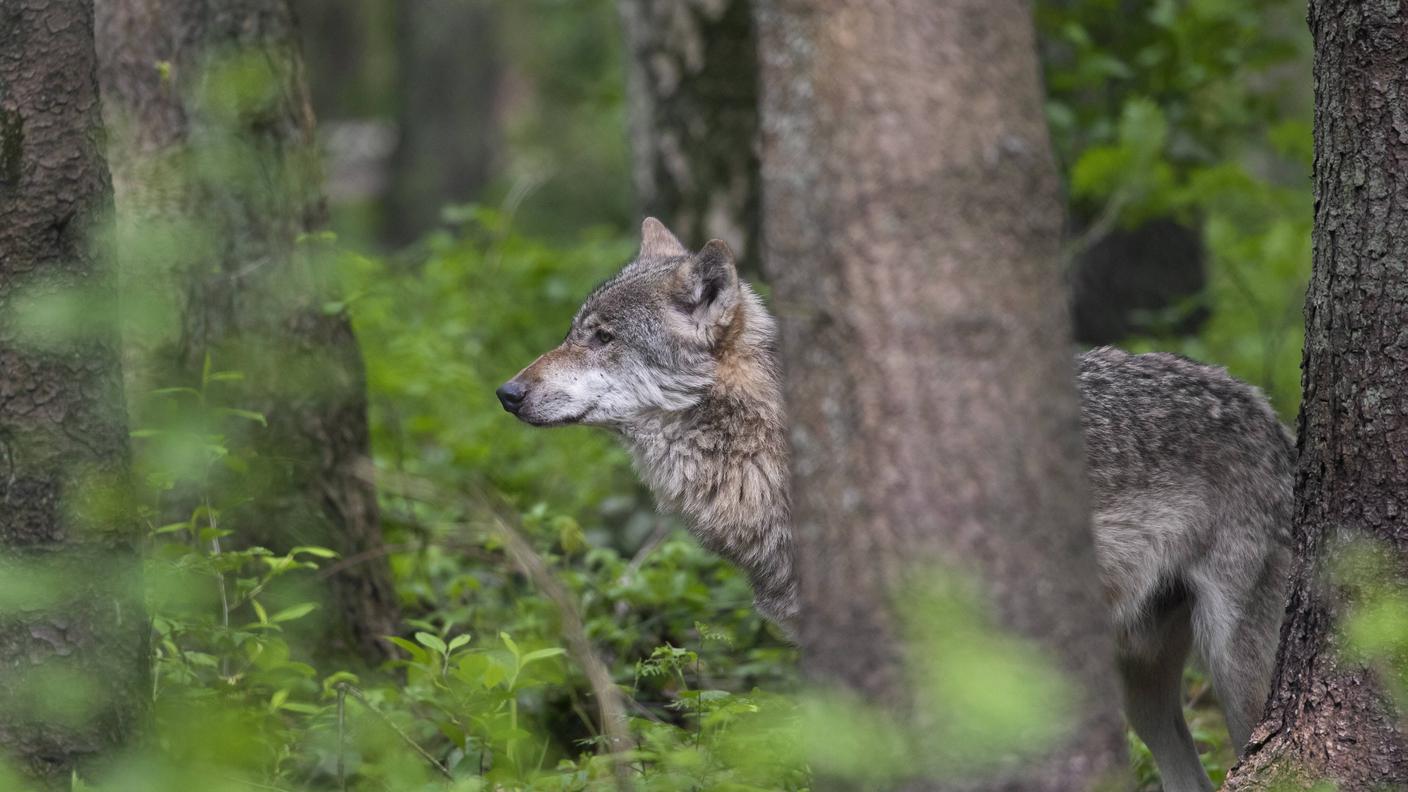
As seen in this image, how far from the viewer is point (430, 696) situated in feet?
16.7

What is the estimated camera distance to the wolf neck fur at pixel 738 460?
207 inches

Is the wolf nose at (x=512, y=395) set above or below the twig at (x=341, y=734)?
above

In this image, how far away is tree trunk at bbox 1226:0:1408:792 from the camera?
3.67m

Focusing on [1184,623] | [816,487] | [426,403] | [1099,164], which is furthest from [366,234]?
[816,487]

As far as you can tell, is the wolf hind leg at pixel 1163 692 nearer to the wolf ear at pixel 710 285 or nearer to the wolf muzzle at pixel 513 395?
the wolf ear at pixel 710 285

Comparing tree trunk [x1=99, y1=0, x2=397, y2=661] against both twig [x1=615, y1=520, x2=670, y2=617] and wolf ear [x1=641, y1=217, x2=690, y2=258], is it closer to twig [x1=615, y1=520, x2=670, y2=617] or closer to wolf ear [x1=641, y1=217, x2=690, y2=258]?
twig [x1=615, y1=520, x2=670, y2=617]

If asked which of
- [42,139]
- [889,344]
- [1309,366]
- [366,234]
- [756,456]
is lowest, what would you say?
[366,234]

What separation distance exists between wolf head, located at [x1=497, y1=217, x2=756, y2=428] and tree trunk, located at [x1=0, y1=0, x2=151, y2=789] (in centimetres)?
204

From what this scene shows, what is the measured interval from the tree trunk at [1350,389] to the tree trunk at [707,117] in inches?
194

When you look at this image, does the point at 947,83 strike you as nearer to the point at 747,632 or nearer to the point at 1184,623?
the point at 1184,623

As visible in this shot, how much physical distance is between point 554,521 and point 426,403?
3.48 meters

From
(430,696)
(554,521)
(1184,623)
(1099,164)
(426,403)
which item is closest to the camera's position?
(430,696)

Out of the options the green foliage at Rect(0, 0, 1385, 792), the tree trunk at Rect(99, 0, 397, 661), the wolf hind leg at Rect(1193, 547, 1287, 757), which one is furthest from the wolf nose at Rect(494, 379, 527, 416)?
the wolf hind leg at Rect(1193, 547, 1287, 757)

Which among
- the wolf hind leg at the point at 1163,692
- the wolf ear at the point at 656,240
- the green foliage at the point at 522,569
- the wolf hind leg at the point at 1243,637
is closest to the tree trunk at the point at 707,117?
the green foliage at the point at 522,569
